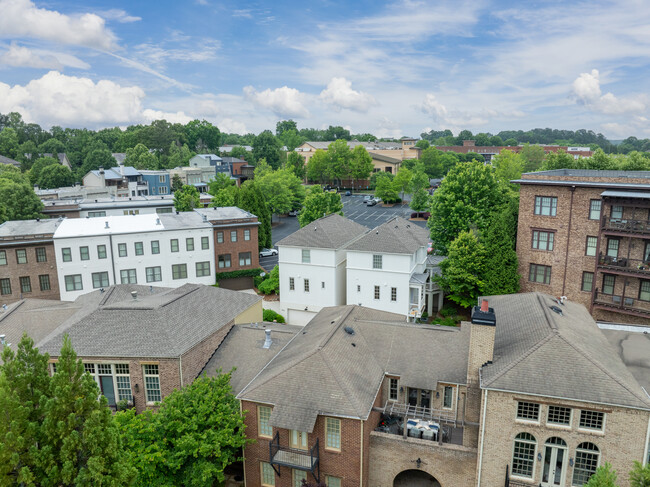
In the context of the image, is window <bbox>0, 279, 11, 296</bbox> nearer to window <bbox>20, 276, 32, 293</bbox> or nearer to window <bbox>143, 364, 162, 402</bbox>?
window <bbox>20, 276, 32, 293</bbox>

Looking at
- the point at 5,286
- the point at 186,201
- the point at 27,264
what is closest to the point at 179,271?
the point at 27,264

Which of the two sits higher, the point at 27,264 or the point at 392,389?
the point at 27,264

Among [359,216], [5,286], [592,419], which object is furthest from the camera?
[359,216]

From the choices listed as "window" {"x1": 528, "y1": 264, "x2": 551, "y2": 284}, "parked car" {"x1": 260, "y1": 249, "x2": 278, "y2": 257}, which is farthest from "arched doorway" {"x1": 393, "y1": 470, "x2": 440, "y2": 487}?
"parked car" {"x1": 260, "y1": 249, "x2": 278, "y2": 257}

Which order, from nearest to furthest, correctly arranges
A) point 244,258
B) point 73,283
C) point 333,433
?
point 333,433
point 73,283
point 244,258

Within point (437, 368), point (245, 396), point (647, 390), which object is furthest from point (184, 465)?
point (647, 390)

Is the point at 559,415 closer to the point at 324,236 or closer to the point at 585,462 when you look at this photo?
the point at 585,462
